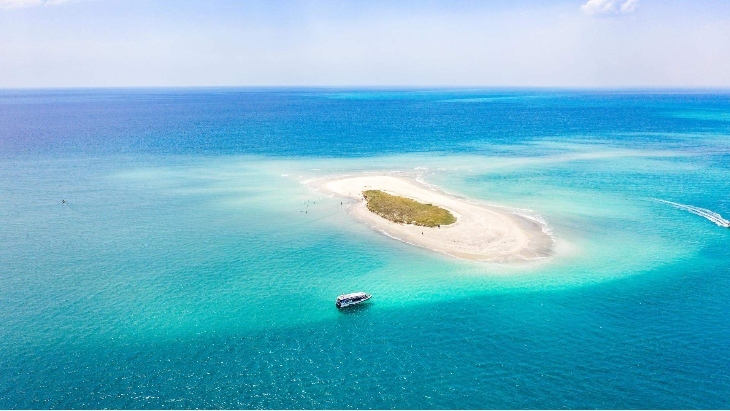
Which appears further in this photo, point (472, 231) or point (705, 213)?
point (705, 213)

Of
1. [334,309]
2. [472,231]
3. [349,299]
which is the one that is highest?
[472,231]

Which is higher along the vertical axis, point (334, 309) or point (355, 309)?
point (355, 309)

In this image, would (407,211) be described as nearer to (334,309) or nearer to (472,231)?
(472,231)

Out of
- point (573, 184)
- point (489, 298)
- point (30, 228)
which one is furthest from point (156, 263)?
point (573, 184)

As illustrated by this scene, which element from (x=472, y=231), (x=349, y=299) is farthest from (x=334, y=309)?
(x=472, y=231)

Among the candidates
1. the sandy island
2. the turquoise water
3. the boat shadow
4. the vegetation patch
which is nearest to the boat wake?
the turquoise water

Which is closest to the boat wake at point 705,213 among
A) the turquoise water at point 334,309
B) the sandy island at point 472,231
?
the turquoise water at point 334,309

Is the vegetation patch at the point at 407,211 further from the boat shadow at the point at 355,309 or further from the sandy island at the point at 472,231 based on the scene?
the boat shadow at the point at 355,309
